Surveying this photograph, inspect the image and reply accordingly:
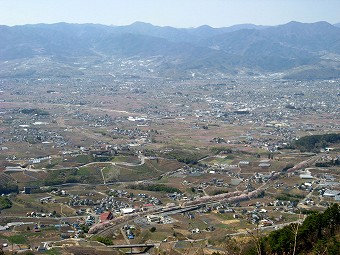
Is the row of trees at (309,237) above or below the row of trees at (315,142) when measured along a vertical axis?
above

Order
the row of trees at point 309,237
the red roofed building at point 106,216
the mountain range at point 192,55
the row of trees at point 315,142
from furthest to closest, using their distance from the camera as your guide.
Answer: the mountain range at point 192,55 → the row of trees at point 315,142 → the red roofed building at point 106,216 → the row of trees at point 309,237

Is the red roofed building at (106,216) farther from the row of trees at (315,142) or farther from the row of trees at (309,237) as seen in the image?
the row of trees at (315,142)

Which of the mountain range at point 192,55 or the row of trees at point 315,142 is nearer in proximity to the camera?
the row of trees at point 315,142

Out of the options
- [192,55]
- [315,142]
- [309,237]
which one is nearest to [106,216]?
[309,237]

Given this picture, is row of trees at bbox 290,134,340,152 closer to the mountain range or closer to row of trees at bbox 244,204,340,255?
row of trees at bbox 244,204,340,255

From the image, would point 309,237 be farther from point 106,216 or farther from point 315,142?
point 315,142

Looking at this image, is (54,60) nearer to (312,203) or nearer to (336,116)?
(336,116)

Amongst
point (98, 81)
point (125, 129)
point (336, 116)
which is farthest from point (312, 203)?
point (98, 81)


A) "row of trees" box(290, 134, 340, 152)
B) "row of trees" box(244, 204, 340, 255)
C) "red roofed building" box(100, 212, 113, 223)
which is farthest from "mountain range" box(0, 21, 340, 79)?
"row of trees" box(244, 204, 340, 255)

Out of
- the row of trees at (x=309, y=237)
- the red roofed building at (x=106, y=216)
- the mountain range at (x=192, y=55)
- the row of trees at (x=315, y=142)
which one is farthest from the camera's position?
the mountain range at (x=192, y=55)

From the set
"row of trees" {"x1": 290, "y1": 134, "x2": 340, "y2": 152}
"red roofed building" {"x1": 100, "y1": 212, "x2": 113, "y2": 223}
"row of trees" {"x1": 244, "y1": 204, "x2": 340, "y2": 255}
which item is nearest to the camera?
"row of trees" {"x1": 244, "y1": 204, "x2": 340, "y2": 255}

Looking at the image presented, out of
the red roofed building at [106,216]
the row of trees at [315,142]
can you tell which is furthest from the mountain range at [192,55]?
the red roofed building at [106,216]
